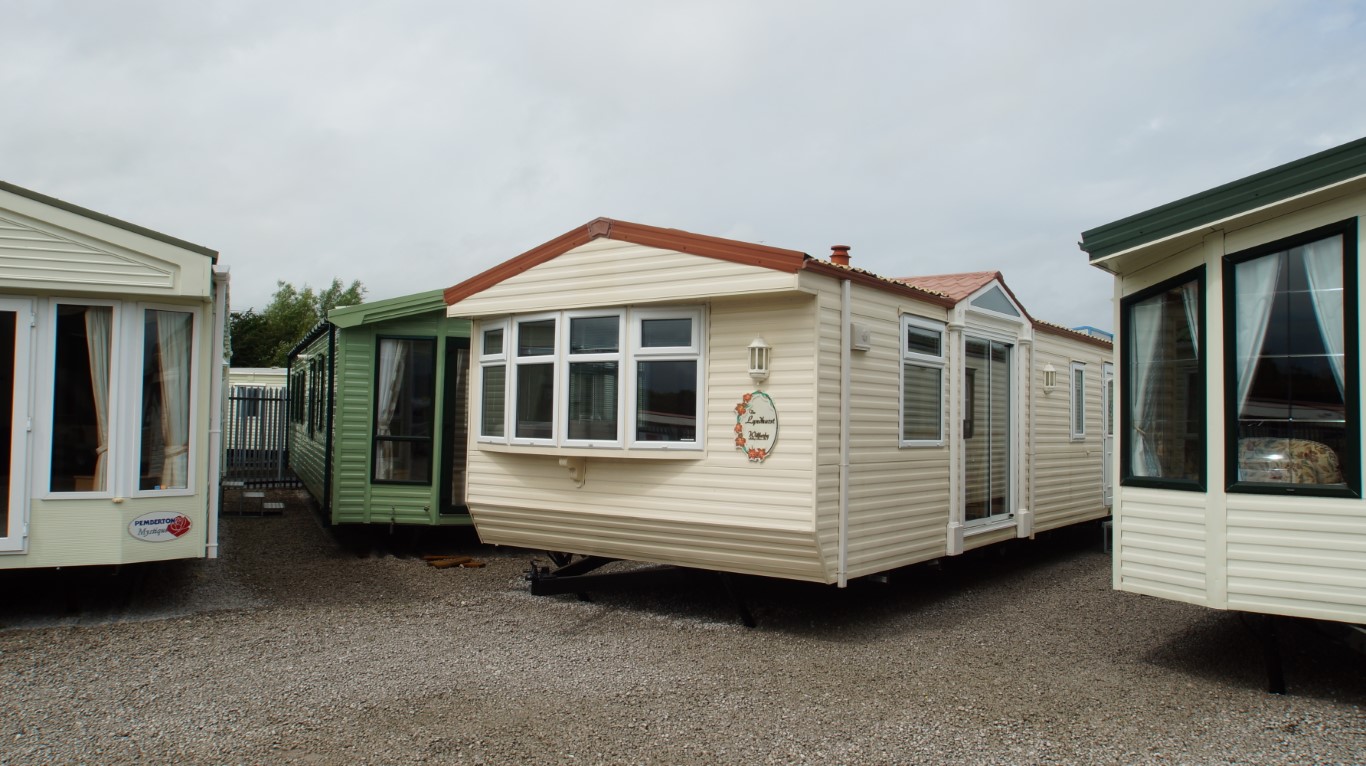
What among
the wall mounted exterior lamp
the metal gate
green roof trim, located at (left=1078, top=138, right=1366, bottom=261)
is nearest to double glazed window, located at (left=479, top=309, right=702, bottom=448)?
the wall mounted exterior lamp

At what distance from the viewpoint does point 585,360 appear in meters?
7.09

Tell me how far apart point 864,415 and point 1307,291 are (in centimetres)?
274

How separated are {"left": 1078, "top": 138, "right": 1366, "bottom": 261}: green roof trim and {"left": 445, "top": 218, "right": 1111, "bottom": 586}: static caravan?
1.61 m

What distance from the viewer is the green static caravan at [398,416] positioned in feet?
32.0

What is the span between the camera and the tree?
137ft

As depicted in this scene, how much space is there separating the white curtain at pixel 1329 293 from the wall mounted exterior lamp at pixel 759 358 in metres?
3.00

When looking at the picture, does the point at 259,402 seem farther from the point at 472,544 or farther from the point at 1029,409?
the point at 1029,409

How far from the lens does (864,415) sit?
680cm

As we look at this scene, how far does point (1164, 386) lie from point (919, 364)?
7.04 feet

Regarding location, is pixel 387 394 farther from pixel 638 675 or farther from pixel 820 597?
pixel 638 675

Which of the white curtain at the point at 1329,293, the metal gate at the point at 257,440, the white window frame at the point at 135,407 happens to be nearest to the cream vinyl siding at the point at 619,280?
the white window frame at the point at 135,407

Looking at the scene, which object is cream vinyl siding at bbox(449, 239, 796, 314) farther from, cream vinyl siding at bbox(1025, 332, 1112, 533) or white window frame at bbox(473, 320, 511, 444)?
cream vinyl siding at bbox(1025, 332, 1112, 533)

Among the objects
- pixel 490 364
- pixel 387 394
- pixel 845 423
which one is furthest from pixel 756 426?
pixel 387 394

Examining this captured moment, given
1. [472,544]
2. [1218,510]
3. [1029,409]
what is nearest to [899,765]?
[1218,510]
